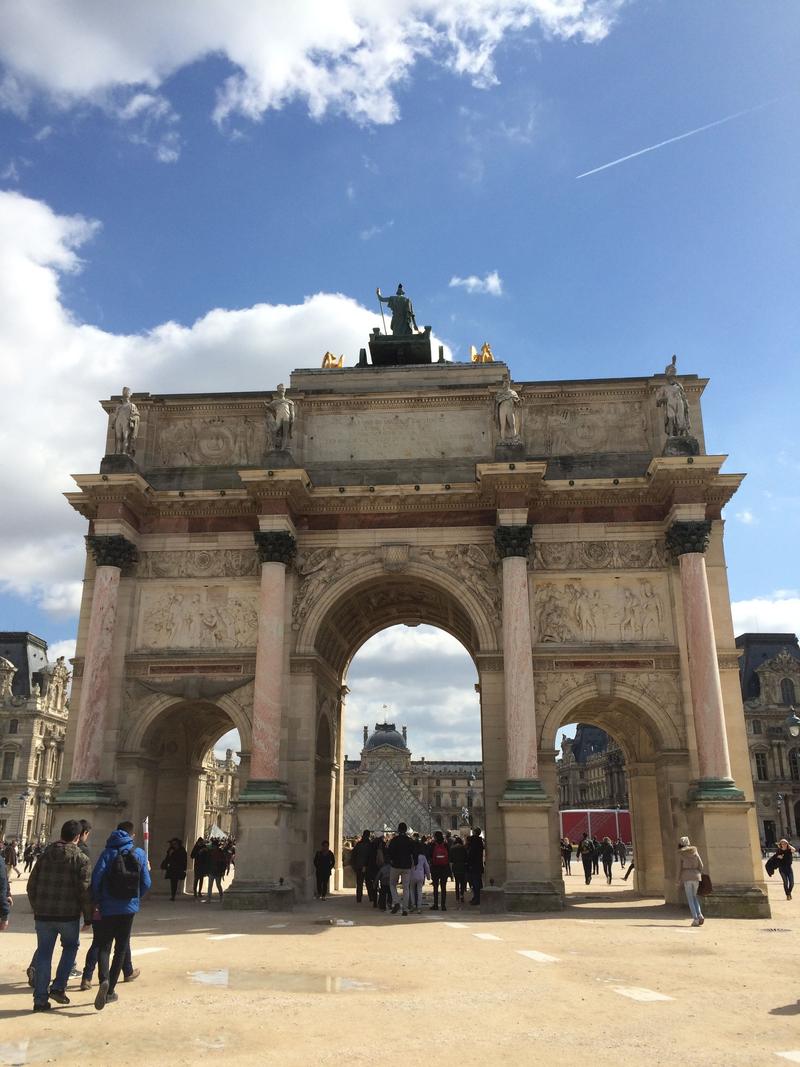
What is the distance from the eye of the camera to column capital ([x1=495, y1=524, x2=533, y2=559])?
24.4 metres

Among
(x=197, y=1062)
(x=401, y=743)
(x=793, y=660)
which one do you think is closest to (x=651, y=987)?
(x=197, y=1062)

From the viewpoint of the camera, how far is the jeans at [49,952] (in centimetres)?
879

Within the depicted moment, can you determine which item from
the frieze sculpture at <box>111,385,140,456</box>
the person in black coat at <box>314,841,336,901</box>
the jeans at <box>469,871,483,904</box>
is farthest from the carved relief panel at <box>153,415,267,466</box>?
the jeans at <box>469,871,483,904</box>

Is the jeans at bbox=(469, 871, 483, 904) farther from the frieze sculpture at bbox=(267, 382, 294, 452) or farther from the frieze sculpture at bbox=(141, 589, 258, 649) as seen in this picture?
the frieze sculpture at bbox=(267, 382, 294, 452)

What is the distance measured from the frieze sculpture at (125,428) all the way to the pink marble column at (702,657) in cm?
1564

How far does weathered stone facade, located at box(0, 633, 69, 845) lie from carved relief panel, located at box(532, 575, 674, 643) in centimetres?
6945

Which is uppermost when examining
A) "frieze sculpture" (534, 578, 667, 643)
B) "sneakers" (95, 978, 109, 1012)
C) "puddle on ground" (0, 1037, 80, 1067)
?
"frieze sculpture" (534, 578, 667, 643)

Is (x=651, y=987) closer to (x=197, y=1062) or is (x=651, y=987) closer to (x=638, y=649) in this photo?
(x=197, y=1062)

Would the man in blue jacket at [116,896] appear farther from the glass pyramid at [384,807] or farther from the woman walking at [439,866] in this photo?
the glass pyramid at [384,807]

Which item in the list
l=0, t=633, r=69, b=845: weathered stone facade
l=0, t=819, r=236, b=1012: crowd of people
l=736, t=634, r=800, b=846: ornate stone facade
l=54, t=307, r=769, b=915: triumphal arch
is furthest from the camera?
l=736, t=634, r=800, b=846: ornate stone facade

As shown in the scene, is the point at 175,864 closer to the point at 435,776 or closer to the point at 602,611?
the point at 602,611

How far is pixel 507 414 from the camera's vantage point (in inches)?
1006

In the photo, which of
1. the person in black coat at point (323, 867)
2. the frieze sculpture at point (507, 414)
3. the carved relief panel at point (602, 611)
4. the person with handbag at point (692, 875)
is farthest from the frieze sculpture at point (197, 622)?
the person with handbag at point (692, 875)

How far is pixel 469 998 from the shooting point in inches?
371
